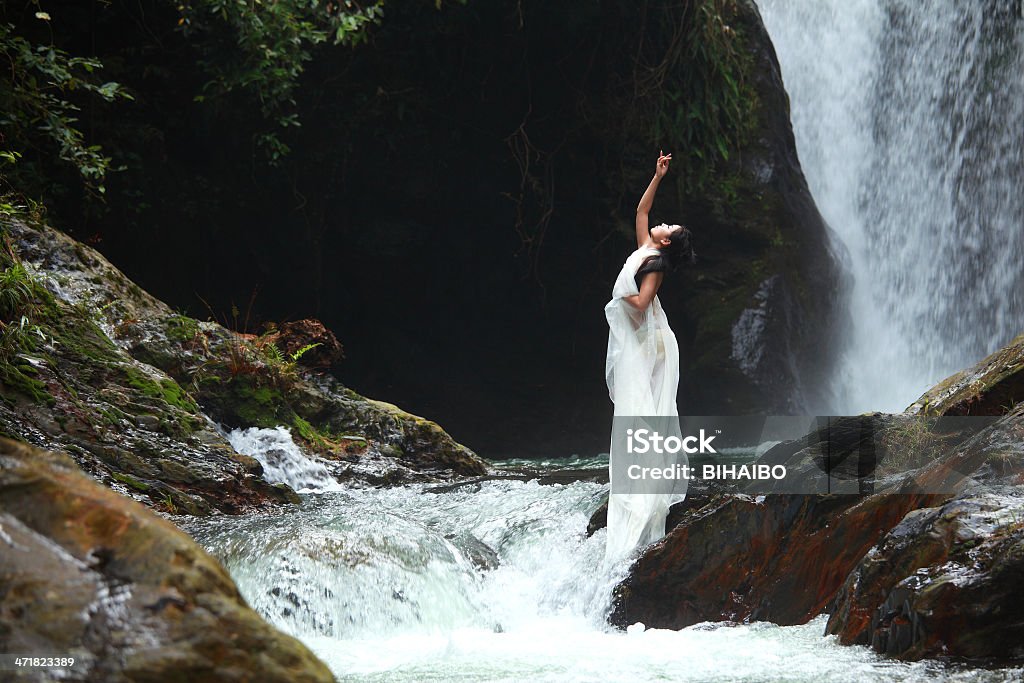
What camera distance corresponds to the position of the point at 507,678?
3959mm

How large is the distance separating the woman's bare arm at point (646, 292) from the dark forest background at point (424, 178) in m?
6.28

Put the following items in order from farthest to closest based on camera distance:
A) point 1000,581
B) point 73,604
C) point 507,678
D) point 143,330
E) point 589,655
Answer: point 143,330 → point 589,655 → point 507,678 → point 1000,581 → point 73,604

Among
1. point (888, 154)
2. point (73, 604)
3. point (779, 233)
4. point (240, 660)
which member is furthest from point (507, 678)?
point (888, 154)

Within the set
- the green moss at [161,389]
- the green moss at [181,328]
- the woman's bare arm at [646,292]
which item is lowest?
the green moss at [161,389]

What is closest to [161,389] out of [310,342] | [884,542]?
[310,342]

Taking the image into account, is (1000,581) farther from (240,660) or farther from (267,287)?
(267,287)

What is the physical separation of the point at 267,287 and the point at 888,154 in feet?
35.6

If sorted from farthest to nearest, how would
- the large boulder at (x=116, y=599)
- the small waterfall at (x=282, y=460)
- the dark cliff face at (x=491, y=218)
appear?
the dark cliff face at (x=491, y=218) < the small waterfall at (x=282, y=460) < the large boulder at (x=116, y=599)

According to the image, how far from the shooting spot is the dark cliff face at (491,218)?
42.0 feet

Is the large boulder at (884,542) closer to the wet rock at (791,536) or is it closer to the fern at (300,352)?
the wet rock at (791,536)

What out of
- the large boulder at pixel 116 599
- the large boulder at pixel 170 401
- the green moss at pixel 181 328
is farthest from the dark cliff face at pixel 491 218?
the large boulder at pixel 116 599

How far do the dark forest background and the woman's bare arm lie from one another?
6283 mm

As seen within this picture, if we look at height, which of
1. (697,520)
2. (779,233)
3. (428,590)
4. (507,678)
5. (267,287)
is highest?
(779,233)

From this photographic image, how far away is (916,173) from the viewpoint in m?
15.8
